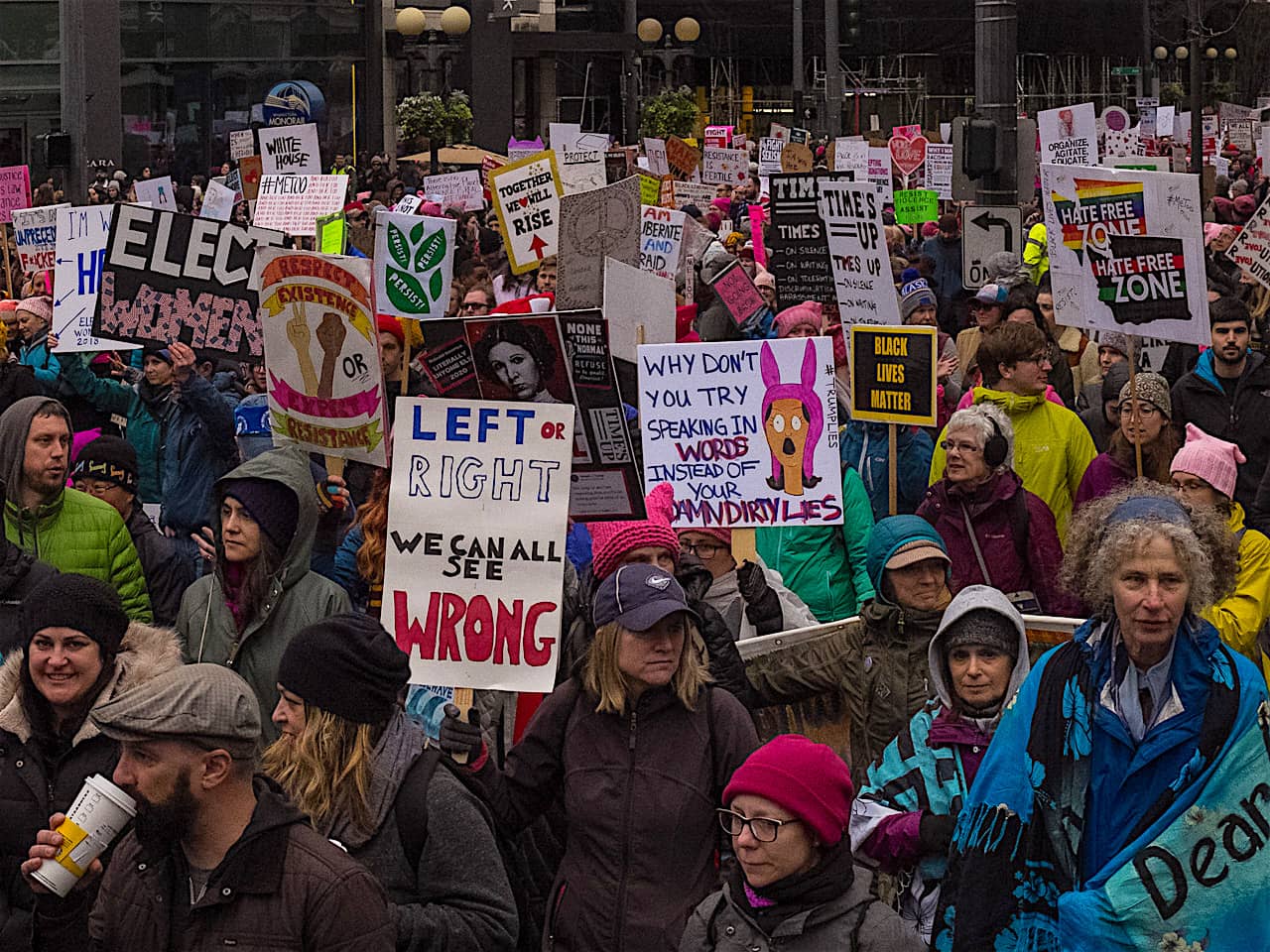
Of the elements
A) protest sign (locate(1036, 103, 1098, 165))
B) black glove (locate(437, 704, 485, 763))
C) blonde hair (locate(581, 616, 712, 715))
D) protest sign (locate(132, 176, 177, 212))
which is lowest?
black glove (locate(437, 704, 485, 763))

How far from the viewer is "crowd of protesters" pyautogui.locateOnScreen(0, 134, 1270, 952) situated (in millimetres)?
3580

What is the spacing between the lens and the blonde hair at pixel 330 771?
4031mm

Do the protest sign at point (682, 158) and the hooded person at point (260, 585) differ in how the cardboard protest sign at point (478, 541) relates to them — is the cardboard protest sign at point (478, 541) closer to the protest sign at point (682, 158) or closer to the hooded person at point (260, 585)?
the hooded person at point (260, 585)

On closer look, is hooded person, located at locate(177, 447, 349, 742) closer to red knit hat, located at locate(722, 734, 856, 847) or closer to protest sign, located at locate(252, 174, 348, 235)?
red knit hat, located at locate(722, 734, 856, 847)

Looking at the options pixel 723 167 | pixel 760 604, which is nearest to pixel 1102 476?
pixel 760 604

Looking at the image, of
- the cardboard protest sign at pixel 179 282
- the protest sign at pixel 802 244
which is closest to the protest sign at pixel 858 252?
the protest sign at pixel 802 244

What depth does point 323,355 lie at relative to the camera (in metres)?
6.76

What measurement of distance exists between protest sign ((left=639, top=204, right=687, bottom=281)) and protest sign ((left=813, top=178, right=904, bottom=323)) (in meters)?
2.20

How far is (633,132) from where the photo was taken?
1668 inches

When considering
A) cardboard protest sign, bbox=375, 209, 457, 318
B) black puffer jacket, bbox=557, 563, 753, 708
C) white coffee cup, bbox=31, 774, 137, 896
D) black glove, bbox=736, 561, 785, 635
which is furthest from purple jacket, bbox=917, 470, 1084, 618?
cardboard protest sign, bbox=375, 209, 457, 318

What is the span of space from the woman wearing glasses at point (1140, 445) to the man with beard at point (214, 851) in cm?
453

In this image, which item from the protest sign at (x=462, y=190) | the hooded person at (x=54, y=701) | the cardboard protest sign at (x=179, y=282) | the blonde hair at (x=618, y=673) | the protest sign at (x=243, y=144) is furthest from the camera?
the protest sign at (x=243, y=144)

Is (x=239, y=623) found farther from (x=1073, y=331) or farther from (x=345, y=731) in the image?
(x=1073, y=331)

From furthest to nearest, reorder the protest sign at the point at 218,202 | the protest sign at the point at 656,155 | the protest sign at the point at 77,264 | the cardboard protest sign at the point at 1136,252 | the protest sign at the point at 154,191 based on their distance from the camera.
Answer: the protest sign at the point at 656,155 → the protest sign at the point at 154,191 → the protest sign at the point at 218,202 → the protest sign at the point at 77,264 → the cardboard protest sign at the point at 1136,252
